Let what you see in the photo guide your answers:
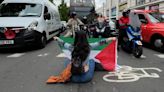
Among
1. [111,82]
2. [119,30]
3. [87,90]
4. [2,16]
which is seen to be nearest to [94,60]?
[111,82]

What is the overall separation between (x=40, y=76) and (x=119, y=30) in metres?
6.37

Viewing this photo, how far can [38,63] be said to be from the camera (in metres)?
9.56

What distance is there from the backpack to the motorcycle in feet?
13.4

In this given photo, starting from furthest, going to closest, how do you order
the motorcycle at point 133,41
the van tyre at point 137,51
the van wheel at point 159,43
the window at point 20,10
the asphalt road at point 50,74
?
the window at point 20,10 → the van wheel at point 159,43 → the motorcycle at point 133,41 → the van tyre at point 137,51 → the asphalt road at point 50,74

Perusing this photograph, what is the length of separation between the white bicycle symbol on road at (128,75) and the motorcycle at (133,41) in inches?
84.6

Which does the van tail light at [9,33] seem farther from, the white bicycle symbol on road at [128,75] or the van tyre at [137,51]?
the white bicycle symbol on road at [128,75]

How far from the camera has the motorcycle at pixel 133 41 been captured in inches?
414

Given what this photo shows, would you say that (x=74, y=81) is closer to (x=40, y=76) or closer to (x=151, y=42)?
(x=40, y=76)

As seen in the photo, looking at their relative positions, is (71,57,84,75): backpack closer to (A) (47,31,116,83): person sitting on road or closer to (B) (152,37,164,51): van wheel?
(A) (47,31,116,83): person sitting on road

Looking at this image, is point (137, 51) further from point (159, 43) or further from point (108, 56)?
point (108, 56)

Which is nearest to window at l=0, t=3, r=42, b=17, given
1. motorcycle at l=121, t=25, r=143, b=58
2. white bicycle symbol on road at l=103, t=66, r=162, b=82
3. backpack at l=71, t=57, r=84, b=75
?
motorcycle at l=121, t=25, r=143, b=58

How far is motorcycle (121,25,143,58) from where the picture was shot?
1051 centimetres

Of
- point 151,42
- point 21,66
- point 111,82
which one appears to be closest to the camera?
point 111,82

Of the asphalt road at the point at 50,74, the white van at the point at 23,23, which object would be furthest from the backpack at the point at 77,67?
the white van at the point at 23,23
